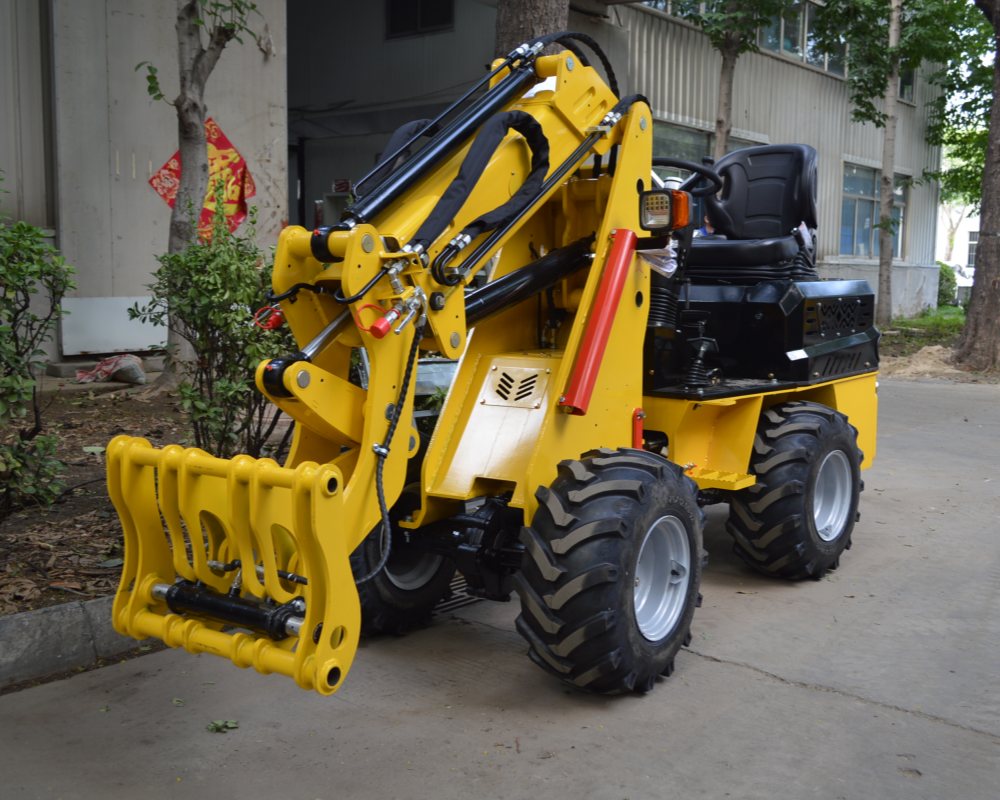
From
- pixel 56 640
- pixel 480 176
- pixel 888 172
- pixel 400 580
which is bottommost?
pixel 56 640

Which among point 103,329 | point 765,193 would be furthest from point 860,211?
point 765,193

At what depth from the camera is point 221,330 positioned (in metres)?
6.18

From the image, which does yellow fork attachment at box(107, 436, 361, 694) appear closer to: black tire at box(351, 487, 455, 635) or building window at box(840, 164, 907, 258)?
black tire at box(351, 487, 455, 635)

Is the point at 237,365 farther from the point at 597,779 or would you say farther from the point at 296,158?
the point at 296,158

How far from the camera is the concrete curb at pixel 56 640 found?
4.73 metres

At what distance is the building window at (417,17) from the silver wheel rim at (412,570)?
46.6 ft

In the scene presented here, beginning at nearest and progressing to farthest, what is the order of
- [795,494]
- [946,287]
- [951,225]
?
[795,494] → [946,287] → [951,225]

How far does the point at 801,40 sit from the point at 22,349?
2172 centimetres

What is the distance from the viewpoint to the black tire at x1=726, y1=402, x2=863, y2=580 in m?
A: 6.00

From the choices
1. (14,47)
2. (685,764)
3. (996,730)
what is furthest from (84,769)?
(14,47)

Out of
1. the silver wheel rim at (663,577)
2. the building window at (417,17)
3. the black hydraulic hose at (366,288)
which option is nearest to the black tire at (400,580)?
the silver wheel rim at (663,577)

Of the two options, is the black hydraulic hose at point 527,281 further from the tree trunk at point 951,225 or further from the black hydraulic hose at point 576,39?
the tree trunk at point 951,225

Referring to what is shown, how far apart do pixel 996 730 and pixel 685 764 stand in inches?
53.1

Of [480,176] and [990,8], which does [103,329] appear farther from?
[990,8]
